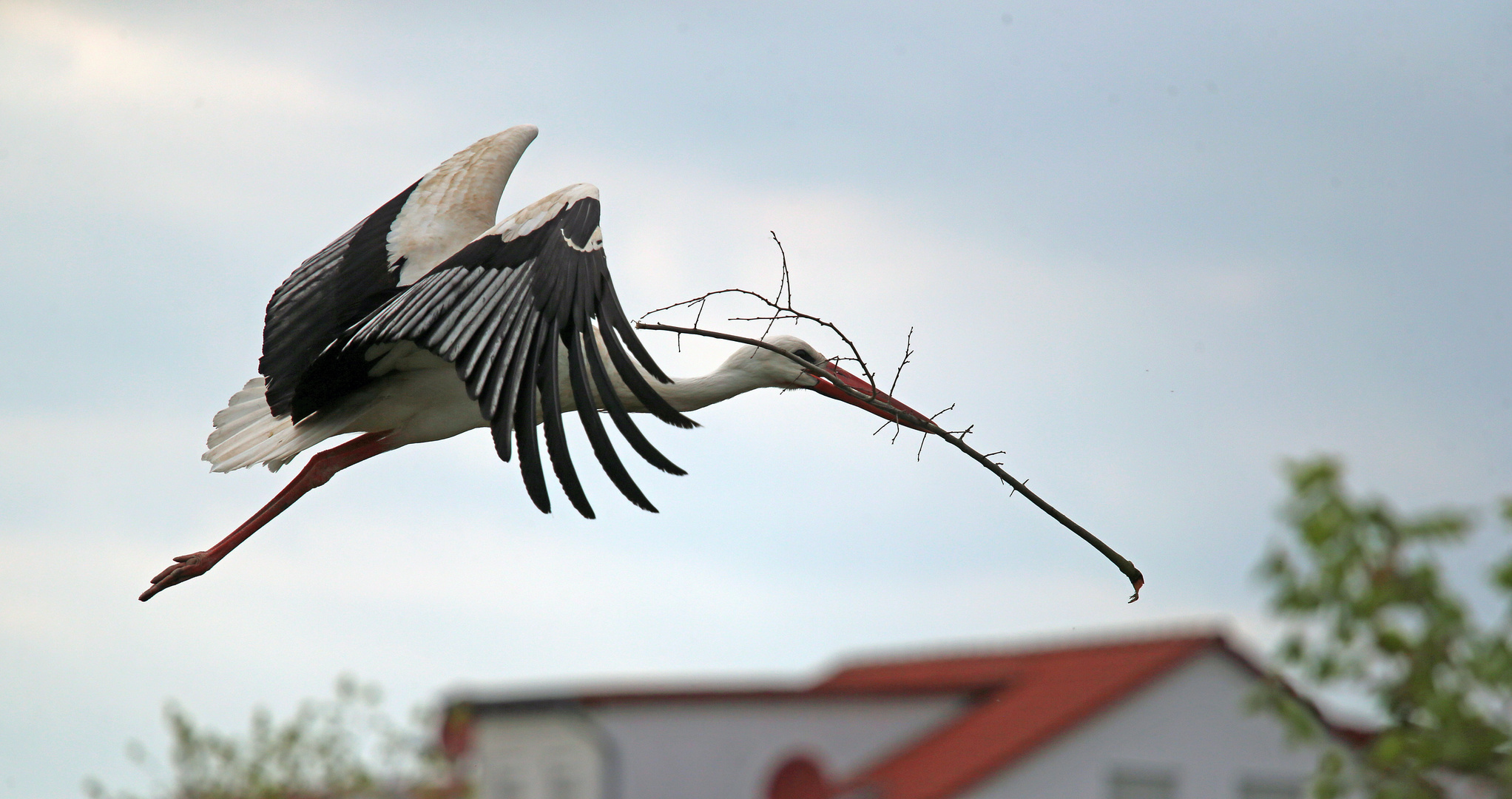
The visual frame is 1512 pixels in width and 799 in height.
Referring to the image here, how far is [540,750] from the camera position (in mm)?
19922

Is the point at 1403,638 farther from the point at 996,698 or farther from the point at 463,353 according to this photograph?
the point at 996,698

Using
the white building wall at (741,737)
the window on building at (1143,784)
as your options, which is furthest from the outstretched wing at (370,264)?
the window on building at (1143,784)

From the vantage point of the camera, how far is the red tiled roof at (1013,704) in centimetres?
2009

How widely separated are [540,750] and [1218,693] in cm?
781

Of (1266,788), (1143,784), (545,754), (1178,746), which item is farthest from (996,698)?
(545,754)

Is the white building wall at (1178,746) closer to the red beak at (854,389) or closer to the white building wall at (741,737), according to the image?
the white building wall at (741,737)

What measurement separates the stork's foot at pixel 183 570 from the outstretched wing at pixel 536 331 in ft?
2.36

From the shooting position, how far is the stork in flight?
12.9 feet

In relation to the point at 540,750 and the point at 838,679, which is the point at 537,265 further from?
the point at 838,679

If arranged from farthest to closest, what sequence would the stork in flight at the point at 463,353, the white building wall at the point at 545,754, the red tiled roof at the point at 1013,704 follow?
A: the red tiled roof at the point at 1013,704
the white building wall at the point at 545,754
the stork in flight at the point at 463,353

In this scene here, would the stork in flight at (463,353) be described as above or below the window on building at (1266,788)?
above

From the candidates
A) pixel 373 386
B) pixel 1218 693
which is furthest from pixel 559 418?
pixel 1218 693

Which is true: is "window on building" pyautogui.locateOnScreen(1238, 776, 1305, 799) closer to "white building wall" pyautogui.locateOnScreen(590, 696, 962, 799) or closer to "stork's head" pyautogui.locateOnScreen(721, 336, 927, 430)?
"white building wall" pyautogui.locateOnScreen(590, 696, 962, 799)

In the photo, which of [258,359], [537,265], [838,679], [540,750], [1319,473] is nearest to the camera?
[537,265]
